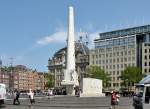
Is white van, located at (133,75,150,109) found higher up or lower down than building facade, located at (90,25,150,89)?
lower down

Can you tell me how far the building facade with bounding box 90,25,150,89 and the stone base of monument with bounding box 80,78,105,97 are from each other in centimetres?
8261

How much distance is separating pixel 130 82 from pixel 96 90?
60027 mm

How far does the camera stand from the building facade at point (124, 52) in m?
178

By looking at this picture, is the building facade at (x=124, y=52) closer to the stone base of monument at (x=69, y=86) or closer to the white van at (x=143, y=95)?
the stone base of monument at (x=69, y=86)

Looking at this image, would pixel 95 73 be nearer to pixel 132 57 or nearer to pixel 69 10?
pixel 132 57

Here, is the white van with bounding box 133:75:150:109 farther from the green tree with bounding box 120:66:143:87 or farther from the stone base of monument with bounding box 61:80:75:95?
the green tree with bounding box 120:66:143:87

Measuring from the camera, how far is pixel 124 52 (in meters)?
185

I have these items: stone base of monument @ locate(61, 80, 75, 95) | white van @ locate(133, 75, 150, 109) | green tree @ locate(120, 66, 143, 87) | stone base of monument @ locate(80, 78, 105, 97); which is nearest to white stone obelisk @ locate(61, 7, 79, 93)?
stone base of monument @ locate(61, 80, 75, 95)

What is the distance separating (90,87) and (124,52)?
94.5 meters

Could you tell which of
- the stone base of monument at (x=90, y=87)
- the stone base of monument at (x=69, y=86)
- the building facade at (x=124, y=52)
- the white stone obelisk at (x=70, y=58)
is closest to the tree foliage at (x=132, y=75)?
the building facade at (x=124, y=52)

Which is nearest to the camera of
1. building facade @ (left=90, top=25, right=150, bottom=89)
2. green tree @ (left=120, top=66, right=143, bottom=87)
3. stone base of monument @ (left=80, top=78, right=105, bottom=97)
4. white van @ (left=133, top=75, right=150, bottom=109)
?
white van @ (left=133, top=75, right=150, bottom=109)

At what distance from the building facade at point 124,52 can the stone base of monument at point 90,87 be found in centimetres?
8261

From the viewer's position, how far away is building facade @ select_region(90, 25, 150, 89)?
178m

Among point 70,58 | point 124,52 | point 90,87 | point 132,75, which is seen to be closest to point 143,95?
point 90,87
